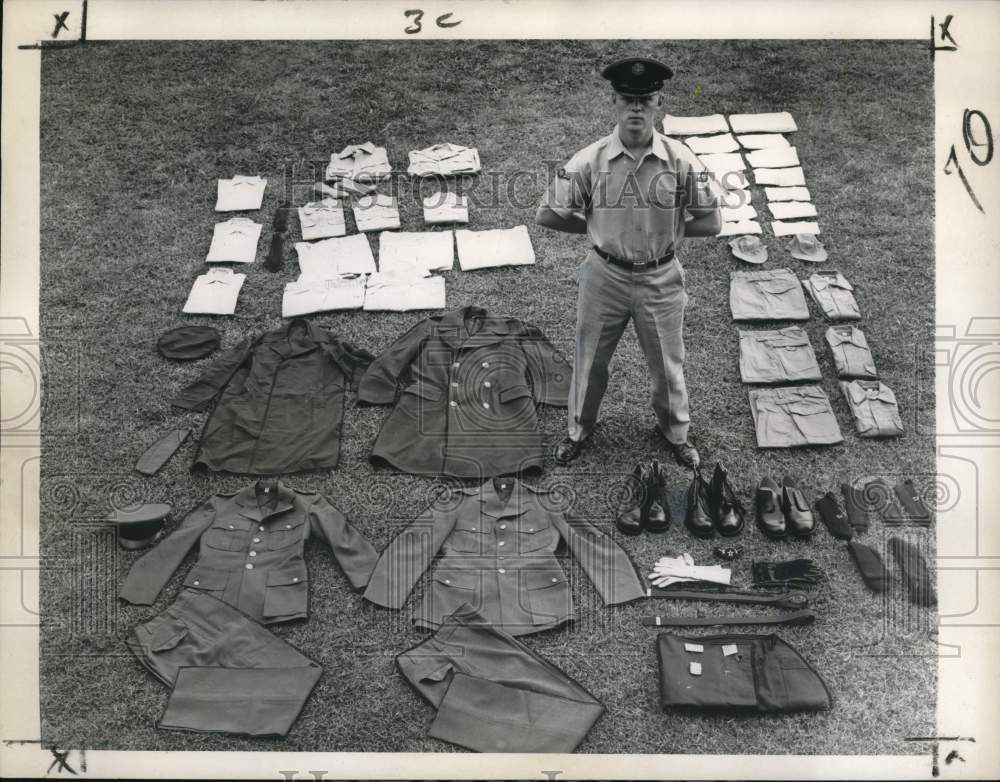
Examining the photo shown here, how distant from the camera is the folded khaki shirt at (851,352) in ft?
27.5

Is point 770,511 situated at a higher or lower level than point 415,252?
lower

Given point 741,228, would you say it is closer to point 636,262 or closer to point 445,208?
point 445,208

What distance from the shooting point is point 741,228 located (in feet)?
31.4

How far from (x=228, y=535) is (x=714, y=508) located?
301cm

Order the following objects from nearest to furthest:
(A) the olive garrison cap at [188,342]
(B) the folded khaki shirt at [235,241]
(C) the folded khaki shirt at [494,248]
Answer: (A) the olive garrison cap at [188,342], (C) the folded khaki shirt at [494,248], (B) the folded khaki shirt at [235,241]

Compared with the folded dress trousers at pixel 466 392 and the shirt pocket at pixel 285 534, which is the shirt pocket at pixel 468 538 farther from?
the shirt pocket at pixel 285 534

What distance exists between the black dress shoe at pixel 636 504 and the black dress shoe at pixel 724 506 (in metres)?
0.41

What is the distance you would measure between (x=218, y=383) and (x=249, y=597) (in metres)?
1.98

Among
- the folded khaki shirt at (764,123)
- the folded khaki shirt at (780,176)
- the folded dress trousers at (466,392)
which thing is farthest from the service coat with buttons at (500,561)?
the folded khaki shirt at (764,123)

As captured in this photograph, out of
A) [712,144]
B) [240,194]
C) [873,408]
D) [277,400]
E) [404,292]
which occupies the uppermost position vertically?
[712,144]

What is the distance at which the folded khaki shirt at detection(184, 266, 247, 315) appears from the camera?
8.90m

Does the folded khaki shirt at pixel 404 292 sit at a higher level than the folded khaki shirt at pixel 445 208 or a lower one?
lower

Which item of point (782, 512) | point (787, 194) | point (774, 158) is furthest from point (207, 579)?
point (774, 158)

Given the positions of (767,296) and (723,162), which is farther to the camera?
(723,162)
